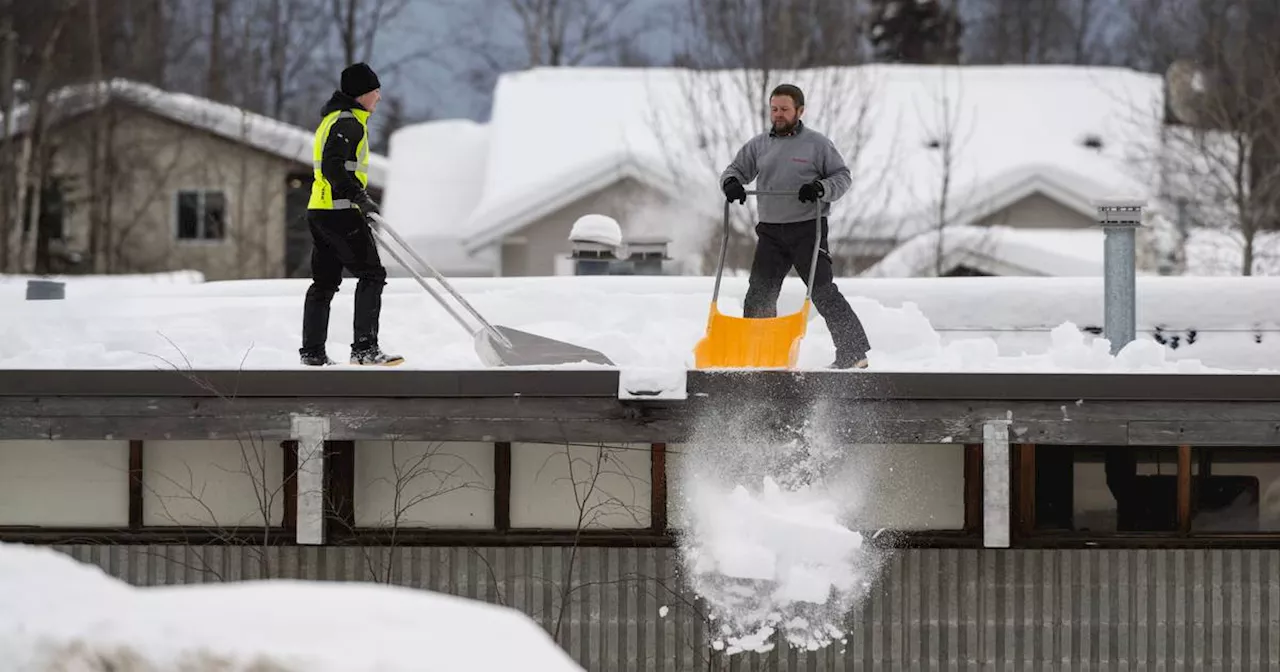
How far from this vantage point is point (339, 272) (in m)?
8.77

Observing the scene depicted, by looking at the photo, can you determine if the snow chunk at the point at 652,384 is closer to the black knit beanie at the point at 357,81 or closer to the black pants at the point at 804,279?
the black pants at the point at 804,279

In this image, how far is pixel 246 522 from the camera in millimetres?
9102

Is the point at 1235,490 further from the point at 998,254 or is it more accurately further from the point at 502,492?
the point at 998,254

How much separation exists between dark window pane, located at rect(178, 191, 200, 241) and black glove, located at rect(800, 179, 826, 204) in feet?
81.6

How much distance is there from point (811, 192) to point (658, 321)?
224 centimetres

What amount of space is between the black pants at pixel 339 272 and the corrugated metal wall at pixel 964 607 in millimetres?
1193

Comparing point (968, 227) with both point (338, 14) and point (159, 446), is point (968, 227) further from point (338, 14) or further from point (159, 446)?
point (338, 14)

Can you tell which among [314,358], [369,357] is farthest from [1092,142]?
[314,358]

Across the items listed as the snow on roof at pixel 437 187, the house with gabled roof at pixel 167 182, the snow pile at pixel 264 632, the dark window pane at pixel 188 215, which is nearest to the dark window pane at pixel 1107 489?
the snow pile at pixel 264 632

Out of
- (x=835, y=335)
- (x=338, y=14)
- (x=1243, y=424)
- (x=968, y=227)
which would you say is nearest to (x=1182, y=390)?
(x=1243, y=424)

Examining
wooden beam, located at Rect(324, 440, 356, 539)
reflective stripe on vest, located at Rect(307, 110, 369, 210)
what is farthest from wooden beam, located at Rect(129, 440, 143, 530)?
reflective stripe on vest, located at Rect(307, 110, 369, 210)

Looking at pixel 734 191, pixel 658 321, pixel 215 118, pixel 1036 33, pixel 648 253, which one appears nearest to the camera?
pixel 734 191

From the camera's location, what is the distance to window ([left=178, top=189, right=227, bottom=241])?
1238 inches

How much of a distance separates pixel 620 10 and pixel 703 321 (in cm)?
4075
